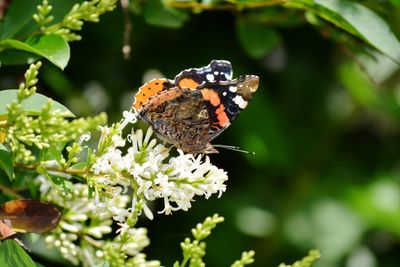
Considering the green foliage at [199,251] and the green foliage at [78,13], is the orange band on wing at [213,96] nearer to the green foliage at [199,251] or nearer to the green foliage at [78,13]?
the green foliage at [78,13]

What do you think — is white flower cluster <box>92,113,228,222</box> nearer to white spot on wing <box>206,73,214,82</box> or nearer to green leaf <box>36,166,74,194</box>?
green leaf <box>36,166,74,194</box>

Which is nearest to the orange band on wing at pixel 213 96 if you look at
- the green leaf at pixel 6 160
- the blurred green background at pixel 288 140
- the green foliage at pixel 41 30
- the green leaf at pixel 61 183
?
the green foliage at pixel 41 30

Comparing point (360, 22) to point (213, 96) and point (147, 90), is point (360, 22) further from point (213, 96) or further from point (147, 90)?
point (147, 90)

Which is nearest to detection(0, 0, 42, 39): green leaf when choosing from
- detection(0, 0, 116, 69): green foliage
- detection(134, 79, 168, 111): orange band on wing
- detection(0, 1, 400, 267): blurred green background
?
detection(0, 0, 116, 69): green foliage

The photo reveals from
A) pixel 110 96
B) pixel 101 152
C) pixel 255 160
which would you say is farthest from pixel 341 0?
pixel 255 160

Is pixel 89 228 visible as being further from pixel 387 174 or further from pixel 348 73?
pixel 387 174

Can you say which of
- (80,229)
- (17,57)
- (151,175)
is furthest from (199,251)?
(17,57)
